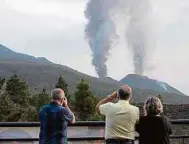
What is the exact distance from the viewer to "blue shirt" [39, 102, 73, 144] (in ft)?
23.7

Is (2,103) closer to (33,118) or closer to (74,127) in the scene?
(33,118)

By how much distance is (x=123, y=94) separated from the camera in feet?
22.7

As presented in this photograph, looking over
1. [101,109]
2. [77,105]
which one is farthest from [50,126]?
[77,105]

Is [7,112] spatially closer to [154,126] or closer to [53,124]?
[53,124]

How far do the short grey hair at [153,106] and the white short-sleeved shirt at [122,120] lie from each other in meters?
Result: 0.25

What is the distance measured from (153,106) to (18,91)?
176ft

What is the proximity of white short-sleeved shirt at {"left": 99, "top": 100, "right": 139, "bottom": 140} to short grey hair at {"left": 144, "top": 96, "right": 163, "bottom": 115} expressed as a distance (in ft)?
0.81

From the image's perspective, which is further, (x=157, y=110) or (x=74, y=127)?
(x=74, y=127)

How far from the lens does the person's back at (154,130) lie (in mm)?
6844

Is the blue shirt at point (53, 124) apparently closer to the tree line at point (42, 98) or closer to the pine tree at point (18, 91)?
the tree line at point (42, 98)

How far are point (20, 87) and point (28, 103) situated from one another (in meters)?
2.23

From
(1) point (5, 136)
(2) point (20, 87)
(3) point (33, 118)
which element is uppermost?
(2) point (20, 87)

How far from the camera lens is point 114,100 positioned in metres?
7.46

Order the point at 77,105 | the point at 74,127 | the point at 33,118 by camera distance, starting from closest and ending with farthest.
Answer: the point at 74,127
the point at 33,118
the point at 77,105
